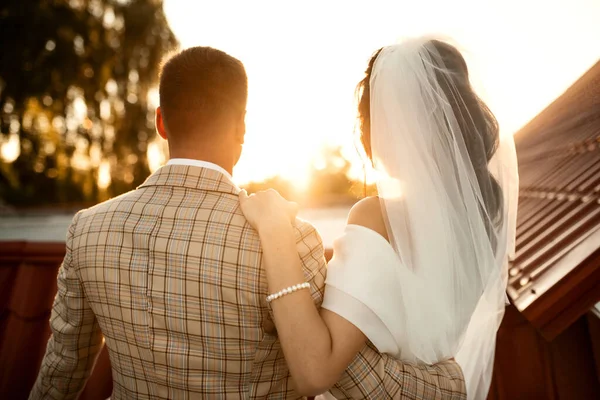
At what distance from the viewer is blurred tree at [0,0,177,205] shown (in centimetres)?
1597

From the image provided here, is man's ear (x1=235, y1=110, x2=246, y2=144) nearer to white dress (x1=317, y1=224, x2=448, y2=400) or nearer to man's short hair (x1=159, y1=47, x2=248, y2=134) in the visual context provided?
man's short hair (x1=159, y1=47, x2=248, y2=134)

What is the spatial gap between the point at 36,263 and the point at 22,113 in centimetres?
1667

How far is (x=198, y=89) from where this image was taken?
1.54 meters

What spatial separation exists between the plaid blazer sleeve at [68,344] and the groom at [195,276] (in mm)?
17

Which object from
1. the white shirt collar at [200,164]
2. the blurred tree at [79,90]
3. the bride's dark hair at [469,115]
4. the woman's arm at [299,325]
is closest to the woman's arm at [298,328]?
the woman's arm at [299,325]

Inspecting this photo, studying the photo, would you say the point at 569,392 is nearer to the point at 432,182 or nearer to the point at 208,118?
the point at 432,182

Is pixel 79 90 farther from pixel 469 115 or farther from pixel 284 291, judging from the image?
pixel 284 291

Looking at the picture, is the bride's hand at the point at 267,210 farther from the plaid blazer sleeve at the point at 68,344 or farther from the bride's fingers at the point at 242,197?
the plaid blazer sleeve at the point at 68,344

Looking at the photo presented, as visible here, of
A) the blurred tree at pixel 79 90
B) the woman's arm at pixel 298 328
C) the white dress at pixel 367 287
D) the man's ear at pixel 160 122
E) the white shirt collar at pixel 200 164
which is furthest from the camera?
the blurred tree at pixel 79 90

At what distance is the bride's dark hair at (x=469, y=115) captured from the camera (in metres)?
1.74

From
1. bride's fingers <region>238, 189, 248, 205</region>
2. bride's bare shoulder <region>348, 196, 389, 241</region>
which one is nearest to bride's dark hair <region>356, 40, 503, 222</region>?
bride's bare shoulder <region>348, 196, 389, 241</region>

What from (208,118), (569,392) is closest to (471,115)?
(208,118)

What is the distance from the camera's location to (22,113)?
55.0 ft

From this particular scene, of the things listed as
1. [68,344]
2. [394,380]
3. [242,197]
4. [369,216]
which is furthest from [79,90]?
[394,380]
